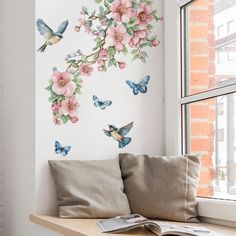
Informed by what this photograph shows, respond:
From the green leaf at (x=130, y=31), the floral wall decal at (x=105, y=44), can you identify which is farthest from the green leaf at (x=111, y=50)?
the green leaf at (x=130, y=31)

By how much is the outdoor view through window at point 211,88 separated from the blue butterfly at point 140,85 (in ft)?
0.60

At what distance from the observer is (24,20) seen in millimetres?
2516

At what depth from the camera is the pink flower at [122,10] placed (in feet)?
8.13

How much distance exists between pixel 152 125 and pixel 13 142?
27.7 inches

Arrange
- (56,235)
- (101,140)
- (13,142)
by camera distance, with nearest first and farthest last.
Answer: (56,235) < (101,140) < (13,142)

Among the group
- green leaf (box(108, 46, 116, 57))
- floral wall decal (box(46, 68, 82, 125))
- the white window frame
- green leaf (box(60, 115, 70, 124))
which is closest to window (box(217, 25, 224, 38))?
the white window frame

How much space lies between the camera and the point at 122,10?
249 centimetres

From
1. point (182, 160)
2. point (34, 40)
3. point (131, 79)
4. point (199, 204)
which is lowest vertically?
point (199, 204)

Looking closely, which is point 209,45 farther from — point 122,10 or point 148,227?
point 148,227

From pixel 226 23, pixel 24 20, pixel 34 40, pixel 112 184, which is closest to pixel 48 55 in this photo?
pixel 34 40

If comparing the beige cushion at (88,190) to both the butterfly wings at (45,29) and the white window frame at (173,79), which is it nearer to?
the white window frame at (173,79)

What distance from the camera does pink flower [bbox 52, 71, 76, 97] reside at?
2.37 metres

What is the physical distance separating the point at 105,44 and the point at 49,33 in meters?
0.26

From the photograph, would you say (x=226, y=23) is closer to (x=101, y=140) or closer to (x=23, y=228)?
(x=101, y=140)
